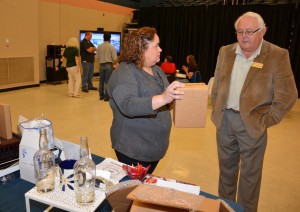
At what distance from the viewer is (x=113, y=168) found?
5.00 feet

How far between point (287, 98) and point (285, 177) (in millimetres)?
1619

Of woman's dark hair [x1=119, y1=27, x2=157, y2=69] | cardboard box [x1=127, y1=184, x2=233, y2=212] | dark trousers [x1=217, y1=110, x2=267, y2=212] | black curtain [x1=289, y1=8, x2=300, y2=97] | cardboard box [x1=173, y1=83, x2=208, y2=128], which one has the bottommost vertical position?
dark trousers [x1=217, y1=110, x2=267, y2=212]

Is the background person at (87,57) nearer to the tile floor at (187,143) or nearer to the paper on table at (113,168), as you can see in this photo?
the tile floor at (187,143)

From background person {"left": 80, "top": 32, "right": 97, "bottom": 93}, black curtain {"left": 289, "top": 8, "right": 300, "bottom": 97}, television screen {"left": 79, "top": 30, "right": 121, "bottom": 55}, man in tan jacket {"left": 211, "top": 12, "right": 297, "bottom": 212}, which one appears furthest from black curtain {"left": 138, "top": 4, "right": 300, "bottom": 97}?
man in tan jacket {"left": 211, "top": 12, "right": 297, "bottom": 212}

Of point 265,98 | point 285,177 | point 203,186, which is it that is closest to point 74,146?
point 265,98

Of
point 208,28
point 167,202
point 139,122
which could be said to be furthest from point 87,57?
point 167,202

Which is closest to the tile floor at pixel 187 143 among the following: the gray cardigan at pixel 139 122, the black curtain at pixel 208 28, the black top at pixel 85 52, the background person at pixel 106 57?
the background person at pixel 106 57

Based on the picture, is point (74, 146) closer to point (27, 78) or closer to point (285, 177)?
point (285, 177)

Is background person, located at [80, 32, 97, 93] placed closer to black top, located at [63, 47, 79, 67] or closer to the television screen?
black top, located at [63, 47, 79, 67]

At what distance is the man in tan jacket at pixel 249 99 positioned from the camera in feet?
6.43

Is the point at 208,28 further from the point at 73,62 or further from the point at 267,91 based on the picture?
the point at 267,91

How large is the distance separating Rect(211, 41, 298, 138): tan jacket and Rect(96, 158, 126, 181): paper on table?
1.03 metres

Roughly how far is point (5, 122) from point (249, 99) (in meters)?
1.65

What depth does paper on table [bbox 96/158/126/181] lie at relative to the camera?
144 cm
